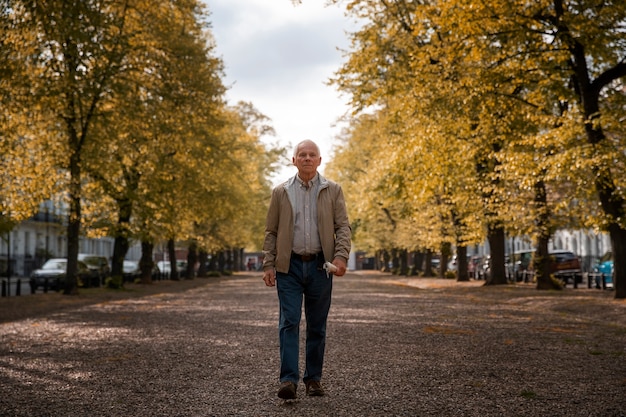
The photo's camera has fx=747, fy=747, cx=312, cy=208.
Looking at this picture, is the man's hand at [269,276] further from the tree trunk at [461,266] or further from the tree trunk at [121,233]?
the tree trunk at [461,266]

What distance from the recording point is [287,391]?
5691 millimetres

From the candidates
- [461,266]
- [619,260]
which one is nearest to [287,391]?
[619,260]

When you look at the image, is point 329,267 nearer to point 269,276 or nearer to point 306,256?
point 306,256

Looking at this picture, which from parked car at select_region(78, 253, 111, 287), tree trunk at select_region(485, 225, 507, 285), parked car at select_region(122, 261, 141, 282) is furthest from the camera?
parked car at select_region(122, 261, 141, 282)

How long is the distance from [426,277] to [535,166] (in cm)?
2948

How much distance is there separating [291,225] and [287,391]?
50.3 inches

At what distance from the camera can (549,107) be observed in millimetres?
22141

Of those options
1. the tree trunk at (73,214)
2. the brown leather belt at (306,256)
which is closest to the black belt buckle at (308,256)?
the brown leather belt at (306,256)

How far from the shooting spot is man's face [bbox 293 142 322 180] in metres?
5.91

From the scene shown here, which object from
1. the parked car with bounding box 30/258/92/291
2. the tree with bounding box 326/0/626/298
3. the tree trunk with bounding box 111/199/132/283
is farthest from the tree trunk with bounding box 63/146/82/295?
the tree with bounding box 326/0/626/298

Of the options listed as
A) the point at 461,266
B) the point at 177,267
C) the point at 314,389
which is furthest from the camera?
the point at 177,267

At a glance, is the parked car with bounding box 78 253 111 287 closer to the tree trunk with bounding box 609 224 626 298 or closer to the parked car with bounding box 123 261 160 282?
the parked car with bounding box 123 261 160 282

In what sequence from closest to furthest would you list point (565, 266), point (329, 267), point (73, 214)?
point (329, 267) → point (73, 214) → point (565, 266)

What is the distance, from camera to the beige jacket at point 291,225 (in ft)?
19.2
